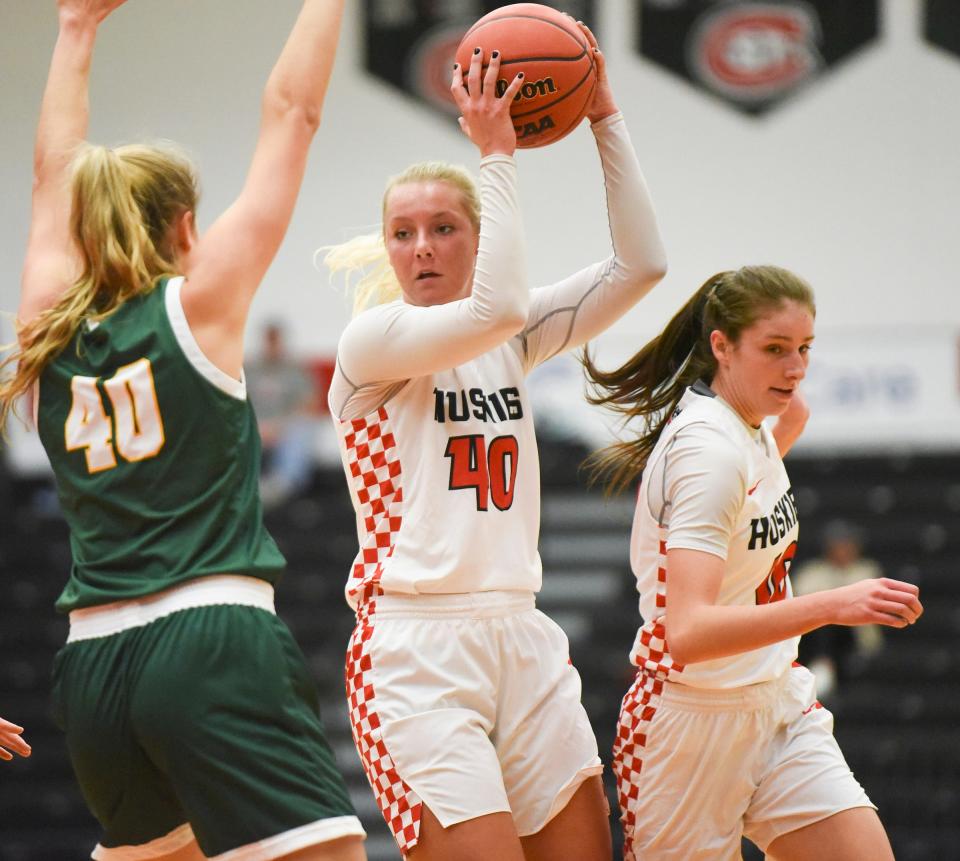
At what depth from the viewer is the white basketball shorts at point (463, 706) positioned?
3.35 meters

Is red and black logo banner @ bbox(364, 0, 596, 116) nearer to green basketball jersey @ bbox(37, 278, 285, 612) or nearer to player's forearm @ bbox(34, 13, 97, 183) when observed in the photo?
player's forearm @ bbox(34, 13, 97, 183)

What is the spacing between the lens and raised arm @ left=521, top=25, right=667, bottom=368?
12.3 ft

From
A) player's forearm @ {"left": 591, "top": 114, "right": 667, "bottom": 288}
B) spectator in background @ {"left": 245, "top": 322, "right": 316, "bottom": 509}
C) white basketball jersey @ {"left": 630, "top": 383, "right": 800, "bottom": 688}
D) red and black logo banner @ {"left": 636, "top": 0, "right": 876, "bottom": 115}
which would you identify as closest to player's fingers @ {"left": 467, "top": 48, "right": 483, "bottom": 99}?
player's forearm @ {"left": 591, "top": 114, "right": 667, "bottom": 288}

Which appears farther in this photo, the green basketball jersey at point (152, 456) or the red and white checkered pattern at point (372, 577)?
the red and white checkered pattern at point (372, 577)

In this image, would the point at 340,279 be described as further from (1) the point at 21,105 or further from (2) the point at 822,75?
(2) the point at 822,75

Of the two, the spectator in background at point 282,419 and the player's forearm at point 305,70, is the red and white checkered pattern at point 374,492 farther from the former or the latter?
the spectator in background at point 282,419

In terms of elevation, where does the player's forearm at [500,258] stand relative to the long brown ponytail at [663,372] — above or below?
above

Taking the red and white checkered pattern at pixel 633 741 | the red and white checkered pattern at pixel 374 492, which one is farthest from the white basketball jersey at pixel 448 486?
A: the red and white checkered pattern at pixel 633 741

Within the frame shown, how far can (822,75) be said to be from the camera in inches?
516

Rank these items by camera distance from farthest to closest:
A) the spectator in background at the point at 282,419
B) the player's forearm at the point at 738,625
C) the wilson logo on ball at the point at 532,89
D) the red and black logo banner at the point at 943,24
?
the red and black logo banner at the point at 943,24
the spectator in background at the point at 282,419
the wilson logo on ball at the point at 532,89
the player's forearm at the point at 738,625

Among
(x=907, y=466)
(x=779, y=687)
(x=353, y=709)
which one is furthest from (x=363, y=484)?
(x=907, y=466)

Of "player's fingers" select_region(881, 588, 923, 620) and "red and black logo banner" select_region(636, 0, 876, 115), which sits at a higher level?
"red and black logo banner" select_region(636, 0, 876, 115)

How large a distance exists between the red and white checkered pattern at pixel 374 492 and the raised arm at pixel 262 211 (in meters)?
0.61

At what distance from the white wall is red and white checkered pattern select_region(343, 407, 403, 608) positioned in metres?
9.58
